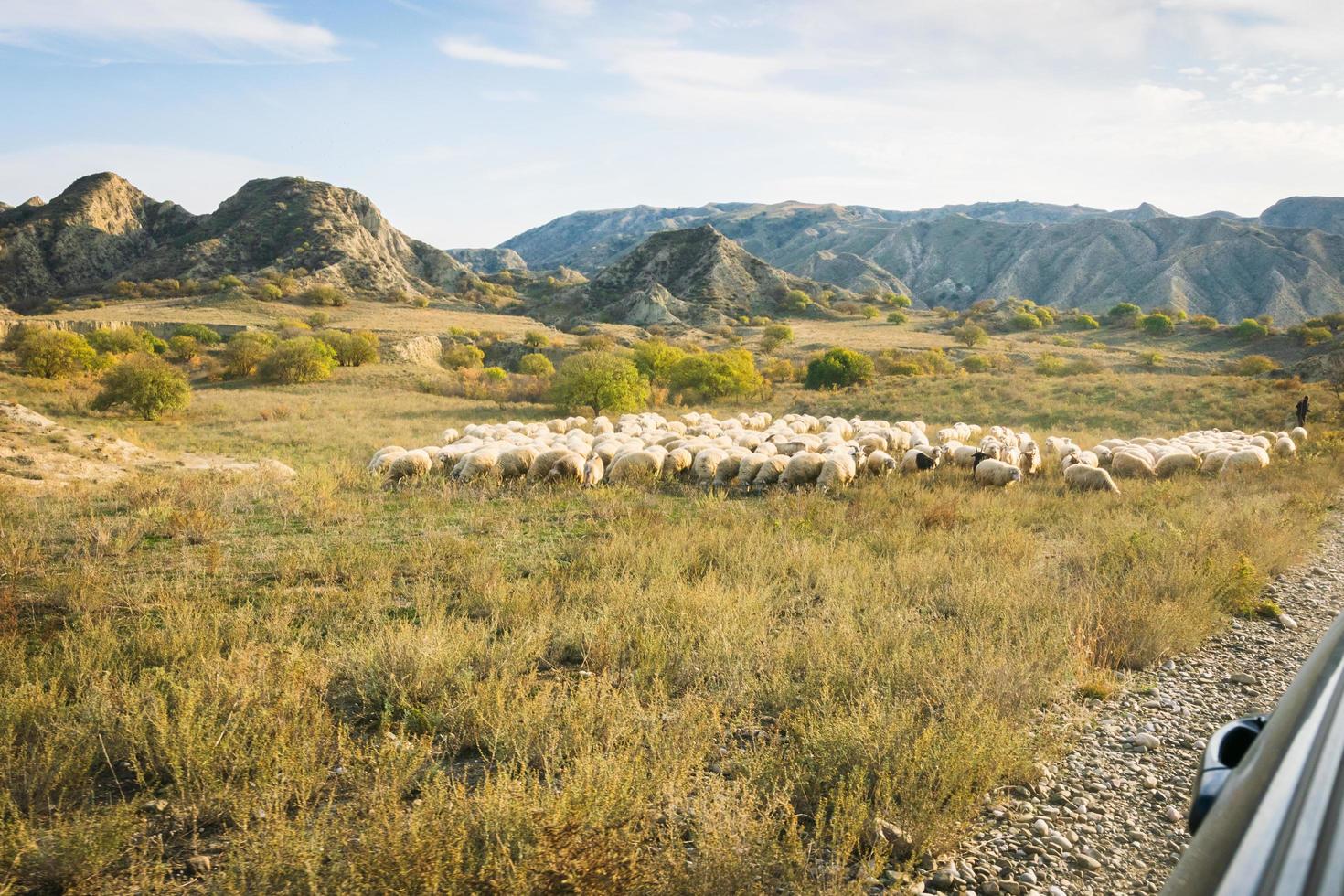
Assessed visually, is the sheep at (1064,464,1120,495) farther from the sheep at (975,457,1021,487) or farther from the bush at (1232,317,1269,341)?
the bush at (1232,317,1269,341)

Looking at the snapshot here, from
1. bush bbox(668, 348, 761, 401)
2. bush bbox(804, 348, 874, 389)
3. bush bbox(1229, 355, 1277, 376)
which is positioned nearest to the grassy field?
bush bbox(668, 348, 761, 401)

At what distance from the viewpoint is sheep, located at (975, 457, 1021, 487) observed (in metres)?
12.5

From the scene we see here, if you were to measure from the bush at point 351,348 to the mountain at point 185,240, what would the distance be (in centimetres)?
3818

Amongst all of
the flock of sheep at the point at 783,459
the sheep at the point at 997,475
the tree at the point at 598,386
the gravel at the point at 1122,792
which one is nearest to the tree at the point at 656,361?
the tree at the point at 598,386

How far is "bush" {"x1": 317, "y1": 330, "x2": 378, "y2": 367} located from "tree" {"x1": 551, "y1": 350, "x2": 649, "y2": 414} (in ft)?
66.9

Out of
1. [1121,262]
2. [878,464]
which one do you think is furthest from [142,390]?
[1121,262]

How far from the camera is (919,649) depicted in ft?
16.1

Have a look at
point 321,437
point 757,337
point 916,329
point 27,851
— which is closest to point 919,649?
point 27,851

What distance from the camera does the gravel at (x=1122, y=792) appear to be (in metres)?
3.18

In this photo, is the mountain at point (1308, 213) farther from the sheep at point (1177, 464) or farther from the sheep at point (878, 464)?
the sheep at point (878, 464)

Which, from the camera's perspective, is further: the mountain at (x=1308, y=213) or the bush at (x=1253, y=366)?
the mountain at (x=1308, y=213)

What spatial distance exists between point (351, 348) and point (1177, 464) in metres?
41.6

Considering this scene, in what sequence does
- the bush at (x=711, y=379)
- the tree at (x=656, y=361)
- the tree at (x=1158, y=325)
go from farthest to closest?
1. the tree at (x=1158, y=325)
2. the tree at (x=656, y=361)
3. the bush at (x=711, y=379)

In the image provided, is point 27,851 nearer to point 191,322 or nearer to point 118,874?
point 118,874
